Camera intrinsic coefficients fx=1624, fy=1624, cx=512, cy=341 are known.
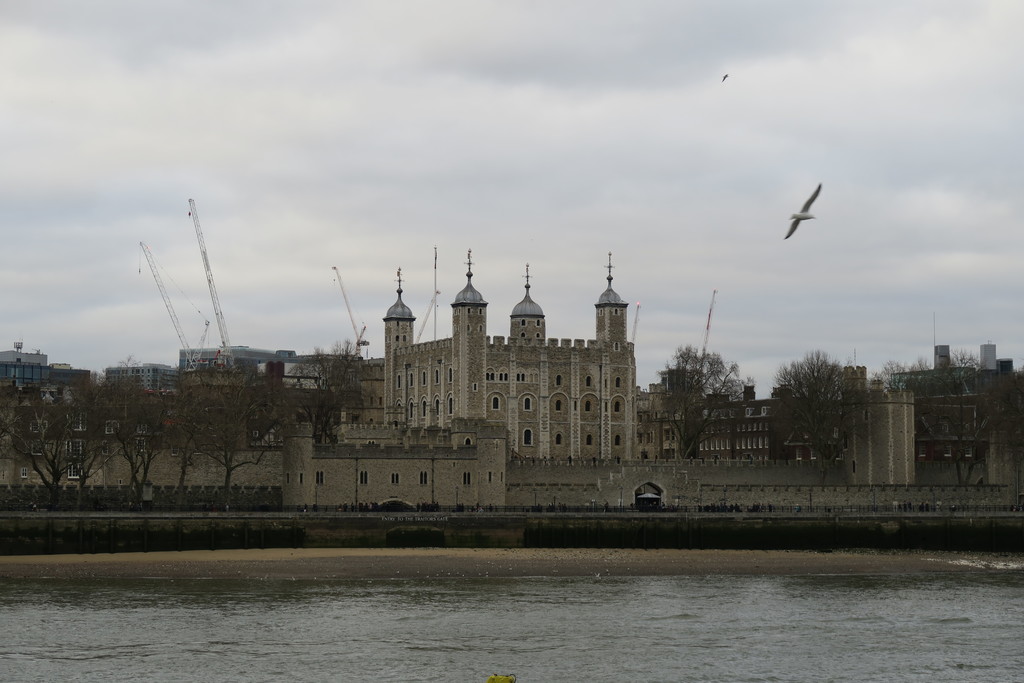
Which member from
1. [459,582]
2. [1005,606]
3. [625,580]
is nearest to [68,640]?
[459,582]

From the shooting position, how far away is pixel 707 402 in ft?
391

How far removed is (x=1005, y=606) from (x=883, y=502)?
36.1 metres

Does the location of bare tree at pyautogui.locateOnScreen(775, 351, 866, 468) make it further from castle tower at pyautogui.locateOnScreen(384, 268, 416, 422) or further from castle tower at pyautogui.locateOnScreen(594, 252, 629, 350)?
castle tower at pyautogui.locateOnScreen(384, 268, 416, 422)

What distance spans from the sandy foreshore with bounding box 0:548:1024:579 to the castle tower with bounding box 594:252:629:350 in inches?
1585

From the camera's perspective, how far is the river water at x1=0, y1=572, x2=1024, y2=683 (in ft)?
157

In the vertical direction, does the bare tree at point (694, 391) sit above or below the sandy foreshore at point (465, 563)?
above

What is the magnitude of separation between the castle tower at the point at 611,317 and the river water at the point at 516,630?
50.5m

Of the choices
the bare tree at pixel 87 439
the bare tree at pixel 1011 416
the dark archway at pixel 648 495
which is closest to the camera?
the bare tree at pixel 87 439

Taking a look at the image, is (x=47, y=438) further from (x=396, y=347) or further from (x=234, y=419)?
(x=396, y=347)

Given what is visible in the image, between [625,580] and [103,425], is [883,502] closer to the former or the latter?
[625,580]

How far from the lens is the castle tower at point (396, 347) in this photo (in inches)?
4867

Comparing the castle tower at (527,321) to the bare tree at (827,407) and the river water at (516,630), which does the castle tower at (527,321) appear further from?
the river water at (516,630)

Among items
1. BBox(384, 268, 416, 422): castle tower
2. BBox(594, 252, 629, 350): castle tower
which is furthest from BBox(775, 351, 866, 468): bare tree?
BBox(384, 268, 416, 422): castle tower

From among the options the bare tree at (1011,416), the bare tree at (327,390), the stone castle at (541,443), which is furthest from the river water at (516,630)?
the bare tree at (327,390)
